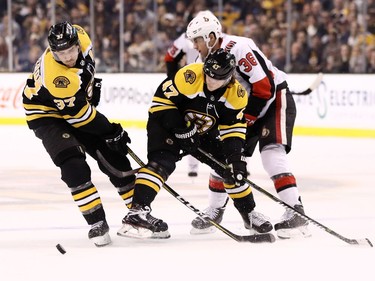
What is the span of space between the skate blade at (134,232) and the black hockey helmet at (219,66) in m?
0.72

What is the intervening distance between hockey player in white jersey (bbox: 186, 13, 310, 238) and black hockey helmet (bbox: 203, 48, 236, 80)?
16.8 inches

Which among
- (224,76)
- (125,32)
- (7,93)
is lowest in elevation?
(7,93)

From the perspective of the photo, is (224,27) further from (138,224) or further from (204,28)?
(138,224)

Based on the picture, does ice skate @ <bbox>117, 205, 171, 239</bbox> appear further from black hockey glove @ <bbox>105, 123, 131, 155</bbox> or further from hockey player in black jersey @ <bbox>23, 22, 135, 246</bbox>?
black hockey glove @ <bbox>105, 123, 131, 155</bbox>

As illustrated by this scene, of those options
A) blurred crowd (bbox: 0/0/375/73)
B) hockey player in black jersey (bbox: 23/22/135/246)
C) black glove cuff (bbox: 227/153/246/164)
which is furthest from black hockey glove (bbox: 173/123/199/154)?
blurred crowd (bbox: 0/0/375/73)

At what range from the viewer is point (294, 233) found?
423 cm

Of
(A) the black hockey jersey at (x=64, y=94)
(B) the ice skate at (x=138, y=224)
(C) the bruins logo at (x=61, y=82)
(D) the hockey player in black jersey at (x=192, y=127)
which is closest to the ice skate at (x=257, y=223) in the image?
(D) the hockey player in black jersey at (x=192, y=127)

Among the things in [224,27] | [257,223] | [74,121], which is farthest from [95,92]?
[224,27]

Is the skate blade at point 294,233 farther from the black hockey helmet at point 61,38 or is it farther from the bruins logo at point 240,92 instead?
the black hockey helmet at point 61,38

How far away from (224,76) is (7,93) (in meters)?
6.82

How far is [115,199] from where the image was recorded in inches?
214

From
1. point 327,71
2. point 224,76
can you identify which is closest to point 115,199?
point 224,76

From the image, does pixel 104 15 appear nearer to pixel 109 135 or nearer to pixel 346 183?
pixel 346 183

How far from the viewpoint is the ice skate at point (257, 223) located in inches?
165
